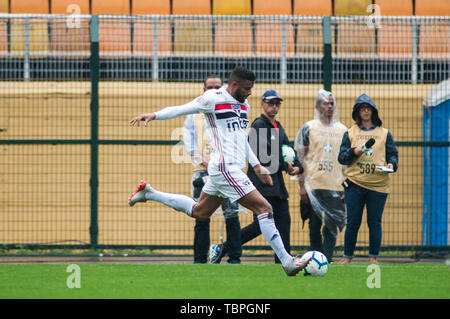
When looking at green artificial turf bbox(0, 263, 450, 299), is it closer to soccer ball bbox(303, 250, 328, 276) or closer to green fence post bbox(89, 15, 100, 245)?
soccer ball bbox(303, 250, 328, 276)

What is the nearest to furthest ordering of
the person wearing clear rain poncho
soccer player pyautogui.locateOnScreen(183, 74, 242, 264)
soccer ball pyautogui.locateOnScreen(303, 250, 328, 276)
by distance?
soccer ball pyautogui.locateOnScreen(303, 250, 328, 276) < soccer player pyautogui.locateOnScreen(183, 74, 242, 264) < the person wearing clear rain poncho

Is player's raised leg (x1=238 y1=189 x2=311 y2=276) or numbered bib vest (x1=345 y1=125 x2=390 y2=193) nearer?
player's raised leg (x1=238 y1=189 x2=311 y2=276)

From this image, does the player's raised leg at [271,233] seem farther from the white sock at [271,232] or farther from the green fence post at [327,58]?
the green fence post at [327,58]

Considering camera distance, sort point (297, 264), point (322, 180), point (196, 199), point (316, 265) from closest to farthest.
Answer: point (297, 264)
point (316, 265)
point (196, 199)
point (322, 180)

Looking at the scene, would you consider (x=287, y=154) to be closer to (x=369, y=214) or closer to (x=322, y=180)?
(x=322, y=180)

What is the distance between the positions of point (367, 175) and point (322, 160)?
0.59m

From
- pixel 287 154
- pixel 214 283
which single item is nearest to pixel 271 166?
pixel 287 154

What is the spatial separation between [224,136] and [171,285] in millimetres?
1591

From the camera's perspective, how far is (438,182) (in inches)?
445

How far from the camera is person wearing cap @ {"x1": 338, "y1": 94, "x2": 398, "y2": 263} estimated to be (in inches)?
359

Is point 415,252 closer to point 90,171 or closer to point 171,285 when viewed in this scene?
point 90,171

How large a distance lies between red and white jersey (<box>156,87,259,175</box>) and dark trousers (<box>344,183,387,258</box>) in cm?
243

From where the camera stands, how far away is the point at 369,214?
917 cm

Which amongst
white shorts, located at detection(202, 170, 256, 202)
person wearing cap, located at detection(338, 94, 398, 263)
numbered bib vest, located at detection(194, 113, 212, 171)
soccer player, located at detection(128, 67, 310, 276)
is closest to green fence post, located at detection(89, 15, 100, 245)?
numbered bib vest, located at detection(194, 113, 212, 171)
